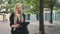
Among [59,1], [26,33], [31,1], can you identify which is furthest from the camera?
[59,1]

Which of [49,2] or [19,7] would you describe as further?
[49,2]

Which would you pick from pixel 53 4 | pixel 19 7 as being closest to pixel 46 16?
pixel 53 4

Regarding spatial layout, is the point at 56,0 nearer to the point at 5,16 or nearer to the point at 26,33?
the point at 26,33

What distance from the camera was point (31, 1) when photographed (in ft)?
78.6

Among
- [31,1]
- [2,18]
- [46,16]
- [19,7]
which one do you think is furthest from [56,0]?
[2,18]

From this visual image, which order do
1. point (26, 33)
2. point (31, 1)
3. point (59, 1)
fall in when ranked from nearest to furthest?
point (26, 33)
point (31, 1)
point (59, 1)

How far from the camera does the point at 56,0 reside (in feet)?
95.1

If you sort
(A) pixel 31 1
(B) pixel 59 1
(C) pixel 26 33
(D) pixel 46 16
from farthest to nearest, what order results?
1. (D) pixel 46 16
2. (B) pixel 59 1
3. (A) pixel 31 1
4. (C) pixel 26 33

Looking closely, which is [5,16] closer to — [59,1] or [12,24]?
[59,1]

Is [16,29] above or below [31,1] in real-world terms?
below

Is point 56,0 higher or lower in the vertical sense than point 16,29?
higher

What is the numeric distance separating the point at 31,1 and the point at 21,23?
18641 millimetres

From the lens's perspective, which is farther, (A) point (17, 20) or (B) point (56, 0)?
(B) point (56, 0)

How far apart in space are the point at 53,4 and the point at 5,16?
37354mm
